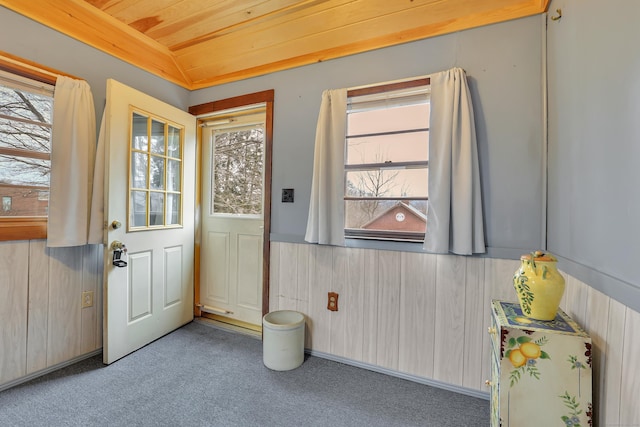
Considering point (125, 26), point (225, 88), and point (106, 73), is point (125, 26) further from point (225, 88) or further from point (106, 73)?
point (225, 88)

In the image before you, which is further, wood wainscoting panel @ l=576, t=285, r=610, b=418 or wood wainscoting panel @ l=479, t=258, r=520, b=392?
wood wainscoting panel @ l=479, t=258, r=520, b=392

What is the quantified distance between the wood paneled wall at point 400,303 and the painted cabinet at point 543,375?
0.30m

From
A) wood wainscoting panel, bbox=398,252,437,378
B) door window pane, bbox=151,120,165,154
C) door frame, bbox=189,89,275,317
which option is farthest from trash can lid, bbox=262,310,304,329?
door window pane, bbox=151,120,165,154

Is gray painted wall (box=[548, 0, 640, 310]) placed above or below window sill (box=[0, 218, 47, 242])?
above

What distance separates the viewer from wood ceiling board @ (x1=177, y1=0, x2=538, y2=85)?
1680 millimetres

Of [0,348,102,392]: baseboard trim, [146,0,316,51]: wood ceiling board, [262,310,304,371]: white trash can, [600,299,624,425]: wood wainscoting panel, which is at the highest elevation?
[146,0,316,51]: wood ceiling board

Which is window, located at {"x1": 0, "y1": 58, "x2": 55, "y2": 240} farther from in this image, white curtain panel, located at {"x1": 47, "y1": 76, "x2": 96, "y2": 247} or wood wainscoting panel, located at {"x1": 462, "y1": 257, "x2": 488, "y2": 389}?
wood wainscoting panel, located at {"x1": 462, "y1": 257, "x2": 488, "y2": 389}

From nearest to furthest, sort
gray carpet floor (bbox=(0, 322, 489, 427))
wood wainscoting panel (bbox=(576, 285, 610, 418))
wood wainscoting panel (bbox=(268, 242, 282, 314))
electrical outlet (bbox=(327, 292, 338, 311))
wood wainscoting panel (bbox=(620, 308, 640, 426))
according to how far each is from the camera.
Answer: wood wainscoting panel (bbox=(620, 308, 640, 426))
wood wainscoting panel (bbox=(576, 285, 610, 418))
gray carpet floor (bbox=(0, 322, 489, 427))
electrical outlet (bbox=(327, 292, 338, 311))
wood wainscoting panel (bbox=(268, 242, 282, 314))

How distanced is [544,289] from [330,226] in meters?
1.21

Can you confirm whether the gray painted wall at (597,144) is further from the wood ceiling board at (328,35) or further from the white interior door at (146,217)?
the white interior door at (146,217)

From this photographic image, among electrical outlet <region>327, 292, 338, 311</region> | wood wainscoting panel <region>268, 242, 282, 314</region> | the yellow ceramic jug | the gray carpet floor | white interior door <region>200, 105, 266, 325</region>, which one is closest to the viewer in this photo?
the yellow ceramic jug

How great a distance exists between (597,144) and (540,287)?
547 mm

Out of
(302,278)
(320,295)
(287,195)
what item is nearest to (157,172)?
(287,195)

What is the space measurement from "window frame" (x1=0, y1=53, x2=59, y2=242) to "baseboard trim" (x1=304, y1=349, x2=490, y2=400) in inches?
76.6
